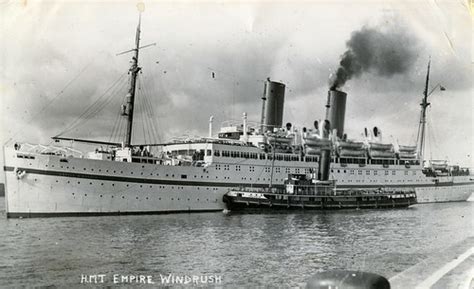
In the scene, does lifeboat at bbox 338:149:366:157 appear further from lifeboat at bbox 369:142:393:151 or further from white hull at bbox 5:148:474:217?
white hull at bbox 5:148:474:217

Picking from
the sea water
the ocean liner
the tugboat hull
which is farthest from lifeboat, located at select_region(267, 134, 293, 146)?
the sea water

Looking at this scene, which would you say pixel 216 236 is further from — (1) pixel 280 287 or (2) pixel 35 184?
(2) pixel 35 184

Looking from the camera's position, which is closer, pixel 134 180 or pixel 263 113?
pixel 134 180

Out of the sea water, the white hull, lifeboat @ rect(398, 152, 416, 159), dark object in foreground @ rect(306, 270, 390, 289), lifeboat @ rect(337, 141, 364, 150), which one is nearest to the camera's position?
dark object in foreground @ rect(306, 270, 390, 289)

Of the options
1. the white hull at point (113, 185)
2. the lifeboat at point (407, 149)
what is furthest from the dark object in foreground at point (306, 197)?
the lifeboat at point (407, 149)

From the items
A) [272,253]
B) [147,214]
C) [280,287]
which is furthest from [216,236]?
[147,214]

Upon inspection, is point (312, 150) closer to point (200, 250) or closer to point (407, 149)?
point (407, 149)
